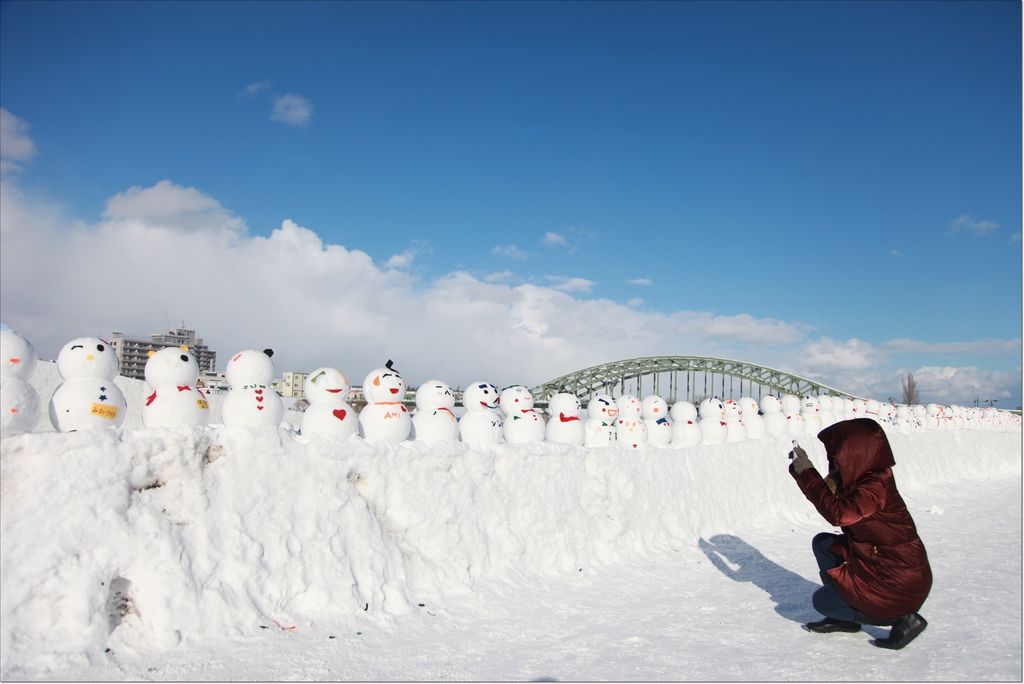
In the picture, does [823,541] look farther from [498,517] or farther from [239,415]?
[239,415]

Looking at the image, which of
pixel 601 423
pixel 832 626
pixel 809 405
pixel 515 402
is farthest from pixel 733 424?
pixel 832 626

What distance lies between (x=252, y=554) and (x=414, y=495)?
60.0 inches

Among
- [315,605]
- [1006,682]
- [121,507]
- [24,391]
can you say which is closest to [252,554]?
[315,605]

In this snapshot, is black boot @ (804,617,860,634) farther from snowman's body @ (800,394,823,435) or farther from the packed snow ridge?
snowman's body @ (800,394,823,435)

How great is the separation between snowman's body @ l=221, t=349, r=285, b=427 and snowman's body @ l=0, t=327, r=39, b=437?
129 centimetres

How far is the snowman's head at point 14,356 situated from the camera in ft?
14.6

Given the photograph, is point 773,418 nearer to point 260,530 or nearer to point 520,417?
point 520,417

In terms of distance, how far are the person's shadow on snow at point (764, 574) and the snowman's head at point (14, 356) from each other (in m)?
5.86

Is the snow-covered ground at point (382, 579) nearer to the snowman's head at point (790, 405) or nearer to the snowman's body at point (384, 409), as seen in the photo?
the snowman's body at point (384, 409)

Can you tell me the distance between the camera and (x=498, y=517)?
6445 mm

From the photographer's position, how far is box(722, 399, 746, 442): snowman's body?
1122cm

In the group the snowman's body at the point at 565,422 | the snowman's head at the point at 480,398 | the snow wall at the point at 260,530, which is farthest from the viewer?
the snowman's body at the point at 565,422

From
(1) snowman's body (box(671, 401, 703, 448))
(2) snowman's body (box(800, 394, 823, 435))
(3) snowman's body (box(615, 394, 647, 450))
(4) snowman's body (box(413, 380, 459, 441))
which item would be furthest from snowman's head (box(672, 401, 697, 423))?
(4) snowman's body (box(413, 380, 459, 441))

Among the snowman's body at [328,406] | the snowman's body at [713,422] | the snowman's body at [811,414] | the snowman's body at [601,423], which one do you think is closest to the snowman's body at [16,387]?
the snowman's body at [328,406]
